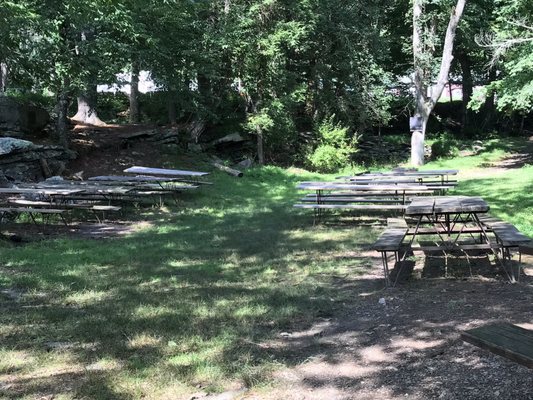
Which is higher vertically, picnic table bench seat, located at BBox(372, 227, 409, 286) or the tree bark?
the tree bark

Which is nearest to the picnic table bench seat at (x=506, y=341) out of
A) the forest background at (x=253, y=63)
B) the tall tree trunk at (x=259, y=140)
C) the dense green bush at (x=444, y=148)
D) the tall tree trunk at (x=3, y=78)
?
the forest background at (x=253, y=63)

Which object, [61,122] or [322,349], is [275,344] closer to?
[322,349]

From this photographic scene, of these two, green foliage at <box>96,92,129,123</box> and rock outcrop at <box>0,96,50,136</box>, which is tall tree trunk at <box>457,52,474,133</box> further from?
rock outcrop at <box>0,96,50,136</box>

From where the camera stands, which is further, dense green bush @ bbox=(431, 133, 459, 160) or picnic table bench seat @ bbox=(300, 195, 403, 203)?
dense green bush @ bbox=(431, 133, 459, 160)

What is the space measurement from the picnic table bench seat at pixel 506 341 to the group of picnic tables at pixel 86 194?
27.3 ft

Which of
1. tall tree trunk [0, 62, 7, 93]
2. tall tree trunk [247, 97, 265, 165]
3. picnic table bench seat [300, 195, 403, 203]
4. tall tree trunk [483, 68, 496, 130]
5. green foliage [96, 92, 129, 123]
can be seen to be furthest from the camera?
tall tree trunk [483, 68, 496, 130]

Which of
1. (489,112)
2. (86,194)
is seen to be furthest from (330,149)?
(489,112)

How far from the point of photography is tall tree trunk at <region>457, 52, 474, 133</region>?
28.5 m

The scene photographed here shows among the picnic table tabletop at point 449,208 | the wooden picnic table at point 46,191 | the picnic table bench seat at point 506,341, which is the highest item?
the picnic table tabletop at point 449,208

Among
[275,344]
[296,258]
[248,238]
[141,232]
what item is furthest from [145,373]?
[141,232]

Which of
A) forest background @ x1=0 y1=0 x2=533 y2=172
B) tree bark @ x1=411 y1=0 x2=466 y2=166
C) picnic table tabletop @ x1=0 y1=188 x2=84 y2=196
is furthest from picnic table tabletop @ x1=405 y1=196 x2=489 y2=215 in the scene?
tree bark @ x1=411 y1=0 x2=466 y2=166

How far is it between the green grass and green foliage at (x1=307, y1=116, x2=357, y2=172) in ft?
32.0

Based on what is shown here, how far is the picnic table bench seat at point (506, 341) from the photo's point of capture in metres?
2.51

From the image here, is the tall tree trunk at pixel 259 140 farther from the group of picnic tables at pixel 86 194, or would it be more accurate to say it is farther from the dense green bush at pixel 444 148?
the dense green bush at pixel 444 148
